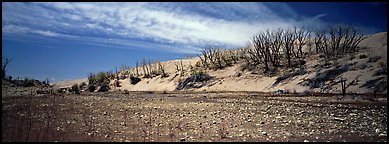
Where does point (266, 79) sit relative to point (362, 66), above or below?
below

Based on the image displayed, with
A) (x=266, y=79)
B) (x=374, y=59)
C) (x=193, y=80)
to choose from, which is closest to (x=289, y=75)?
(x=266, y=79)

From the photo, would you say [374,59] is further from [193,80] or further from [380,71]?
[193,80]

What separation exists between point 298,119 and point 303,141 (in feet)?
14.8

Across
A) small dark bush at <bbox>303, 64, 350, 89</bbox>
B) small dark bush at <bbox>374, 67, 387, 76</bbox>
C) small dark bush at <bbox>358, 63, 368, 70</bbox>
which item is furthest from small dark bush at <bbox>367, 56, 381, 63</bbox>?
small dark bush at <bbox>374, 67, 387, 76</bbox>

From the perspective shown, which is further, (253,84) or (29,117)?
(253,84)

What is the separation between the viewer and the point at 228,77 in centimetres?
5541

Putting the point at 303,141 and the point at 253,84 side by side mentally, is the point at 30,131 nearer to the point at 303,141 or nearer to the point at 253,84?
the point at 303,141

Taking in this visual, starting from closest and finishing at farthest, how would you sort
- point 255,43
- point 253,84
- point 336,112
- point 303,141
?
1. point 303,141
2. point 336,112
3. point 253,84
4. point 255,43

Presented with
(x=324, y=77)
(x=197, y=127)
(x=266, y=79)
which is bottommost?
(x=197, y=127)

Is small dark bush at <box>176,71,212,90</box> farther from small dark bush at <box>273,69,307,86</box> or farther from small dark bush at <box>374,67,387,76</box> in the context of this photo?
small dark bush at <box>374,67,387,76</box>

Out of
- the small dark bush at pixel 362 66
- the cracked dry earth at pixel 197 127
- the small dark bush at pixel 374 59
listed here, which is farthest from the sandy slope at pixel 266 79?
the cracked dry earth at pixel 197 127

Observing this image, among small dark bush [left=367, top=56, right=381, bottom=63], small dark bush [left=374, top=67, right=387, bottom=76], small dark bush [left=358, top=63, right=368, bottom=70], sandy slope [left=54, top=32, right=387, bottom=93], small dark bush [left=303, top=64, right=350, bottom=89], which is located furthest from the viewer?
small dark bush [left=367, top=56, right=381, bottom=63]

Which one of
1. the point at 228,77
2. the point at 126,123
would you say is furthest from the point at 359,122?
the point at 228,77

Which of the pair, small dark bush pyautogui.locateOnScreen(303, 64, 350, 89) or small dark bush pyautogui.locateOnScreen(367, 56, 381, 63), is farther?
small dark bush pyautogui.locateOnScreen(367, 56, 381, 63)
